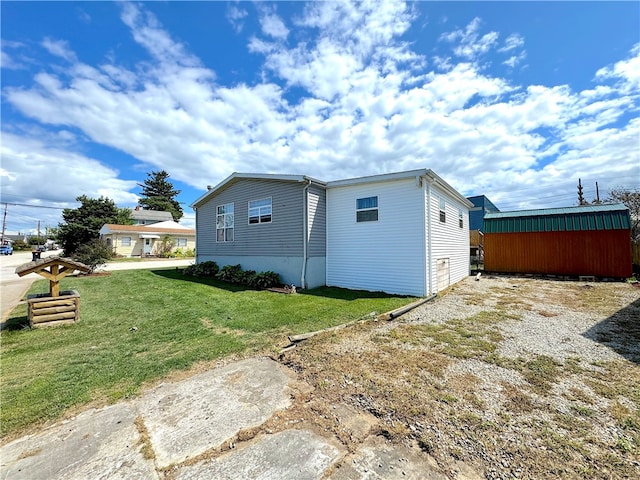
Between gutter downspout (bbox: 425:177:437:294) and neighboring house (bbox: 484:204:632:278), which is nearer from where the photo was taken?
gutter downspout (bbox: 425:177:437:294)

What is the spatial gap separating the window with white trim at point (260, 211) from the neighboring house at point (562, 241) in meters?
12.4

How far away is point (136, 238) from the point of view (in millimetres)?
28922

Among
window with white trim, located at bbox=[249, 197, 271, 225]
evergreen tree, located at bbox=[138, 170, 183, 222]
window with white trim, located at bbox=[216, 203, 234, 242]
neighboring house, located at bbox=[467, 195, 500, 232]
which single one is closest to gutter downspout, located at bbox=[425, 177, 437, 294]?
window with white trim, located at bbox=[249, 197, 271, 225]

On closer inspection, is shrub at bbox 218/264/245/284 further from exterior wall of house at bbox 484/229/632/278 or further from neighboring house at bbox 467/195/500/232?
neighboring house at bbox 467/195/500/232

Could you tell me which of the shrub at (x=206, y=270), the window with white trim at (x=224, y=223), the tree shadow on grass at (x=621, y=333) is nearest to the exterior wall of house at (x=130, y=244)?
the shrub at (x=206, y=270)

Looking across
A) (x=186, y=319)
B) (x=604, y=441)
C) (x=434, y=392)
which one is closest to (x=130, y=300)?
(x=186, y=319)

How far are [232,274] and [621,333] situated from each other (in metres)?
11.7

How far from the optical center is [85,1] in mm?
6176

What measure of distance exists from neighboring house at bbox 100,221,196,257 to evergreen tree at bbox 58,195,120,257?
1107mm

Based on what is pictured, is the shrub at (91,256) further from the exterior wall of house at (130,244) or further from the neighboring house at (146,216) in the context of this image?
the neighboring house at (146,216)

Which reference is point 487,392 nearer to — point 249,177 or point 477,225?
point 249,177

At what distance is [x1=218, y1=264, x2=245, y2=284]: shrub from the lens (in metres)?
11.5

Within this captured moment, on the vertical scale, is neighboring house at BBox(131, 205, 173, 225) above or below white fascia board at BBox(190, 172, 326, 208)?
above

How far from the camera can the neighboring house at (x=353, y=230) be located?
859 cm
